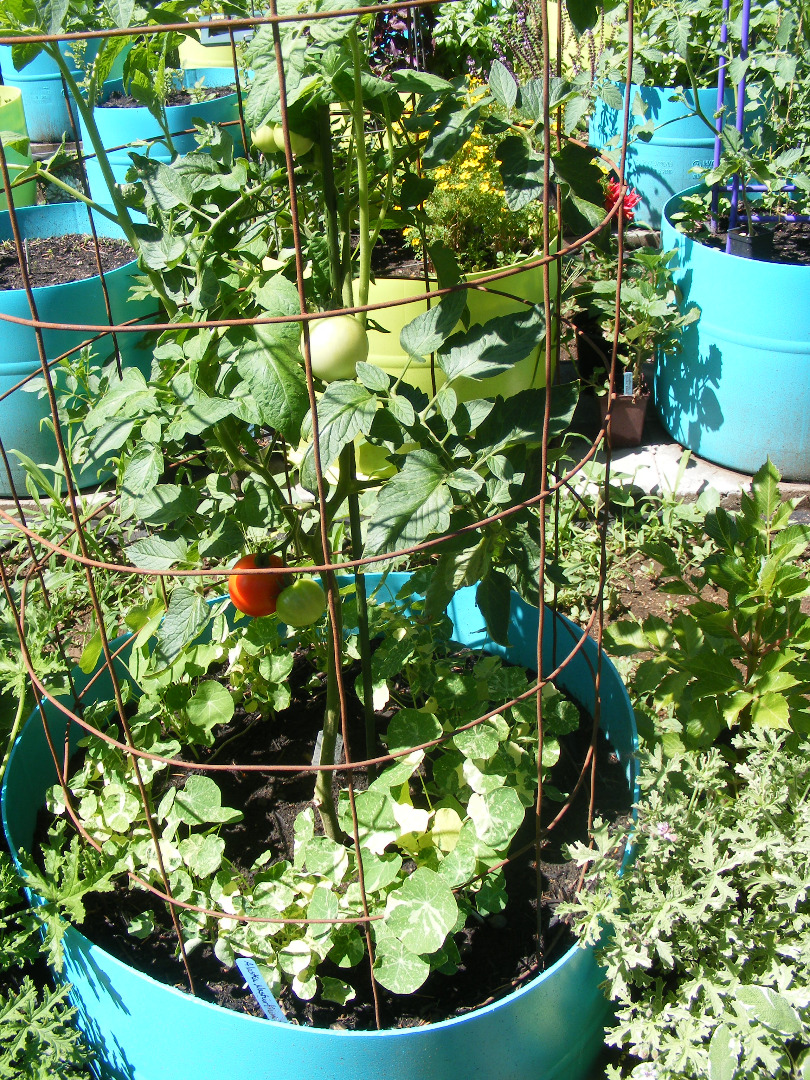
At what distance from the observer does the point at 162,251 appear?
96cm

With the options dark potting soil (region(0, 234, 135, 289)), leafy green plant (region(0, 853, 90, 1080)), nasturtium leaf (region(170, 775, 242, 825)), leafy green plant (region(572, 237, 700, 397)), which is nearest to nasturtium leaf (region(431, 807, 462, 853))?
nasturtium leaf (region(170, 775, 242, 825))

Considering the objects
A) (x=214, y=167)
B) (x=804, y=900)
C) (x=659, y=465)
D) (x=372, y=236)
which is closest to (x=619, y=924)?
(x=804, y=900)

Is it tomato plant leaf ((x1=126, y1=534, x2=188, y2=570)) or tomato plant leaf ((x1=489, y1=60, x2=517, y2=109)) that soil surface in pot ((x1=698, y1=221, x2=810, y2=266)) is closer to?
tomato plant leaf ((x1=489, y1=60, x2=517, y2=109))

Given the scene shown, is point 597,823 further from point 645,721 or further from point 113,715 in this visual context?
point 113,715

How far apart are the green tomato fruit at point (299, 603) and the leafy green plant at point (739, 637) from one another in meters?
0.55

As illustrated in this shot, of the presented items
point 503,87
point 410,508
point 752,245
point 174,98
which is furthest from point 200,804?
point 174,98

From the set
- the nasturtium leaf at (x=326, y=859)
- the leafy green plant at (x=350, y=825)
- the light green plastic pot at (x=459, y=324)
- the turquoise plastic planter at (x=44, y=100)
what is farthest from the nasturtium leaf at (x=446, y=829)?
the turquoise plastic planter at (x=44, y=100)

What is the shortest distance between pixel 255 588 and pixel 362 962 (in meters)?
0.52

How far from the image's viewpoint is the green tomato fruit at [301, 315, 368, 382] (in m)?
0.89

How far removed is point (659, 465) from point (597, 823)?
1.55 metres

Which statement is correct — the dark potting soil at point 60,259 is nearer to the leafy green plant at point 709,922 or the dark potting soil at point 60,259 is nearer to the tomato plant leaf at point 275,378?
the tomato plant leaf at point 275,378

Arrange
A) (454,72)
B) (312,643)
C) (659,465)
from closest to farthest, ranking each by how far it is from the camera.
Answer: (312,643), (659,465), (454,72)

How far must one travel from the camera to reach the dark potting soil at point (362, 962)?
1.15 m

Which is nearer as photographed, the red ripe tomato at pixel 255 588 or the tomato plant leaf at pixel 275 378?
the tomato plant leaf at pixel 275 378
